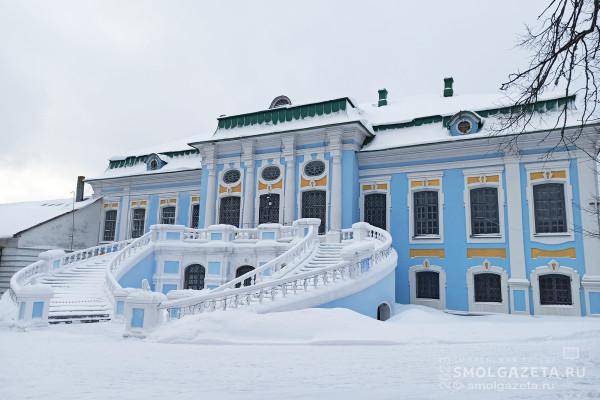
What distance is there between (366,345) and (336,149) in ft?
41.2

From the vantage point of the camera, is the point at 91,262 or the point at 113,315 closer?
the point at 113,315

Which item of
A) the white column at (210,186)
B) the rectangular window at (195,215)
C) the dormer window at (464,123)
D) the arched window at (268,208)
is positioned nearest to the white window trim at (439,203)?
the dormer window at (464,123)

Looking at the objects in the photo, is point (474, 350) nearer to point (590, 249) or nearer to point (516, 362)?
point (516, 362)

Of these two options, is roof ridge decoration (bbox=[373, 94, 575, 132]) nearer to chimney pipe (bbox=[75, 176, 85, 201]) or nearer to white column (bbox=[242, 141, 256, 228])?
white column (bbox=[242, 141, 256, 228])

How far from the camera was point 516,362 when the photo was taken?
6125mm

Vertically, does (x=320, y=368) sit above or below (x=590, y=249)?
below

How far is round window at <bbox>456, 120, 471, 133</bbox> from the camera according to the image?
18234mm

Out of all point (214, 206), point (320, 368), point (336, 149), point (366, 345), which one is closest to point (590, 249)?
point (336, 149)

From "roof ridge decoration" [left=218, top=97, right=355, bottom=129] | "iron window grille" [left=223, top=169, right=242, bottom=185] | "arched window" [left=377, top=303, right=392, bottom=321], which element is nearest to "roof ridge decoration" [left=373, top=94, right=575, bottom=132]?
"roof ridge decoration" [left=218, top=97, right=355, bottom=129]

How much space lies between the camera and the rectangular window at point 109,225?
87.7 feet

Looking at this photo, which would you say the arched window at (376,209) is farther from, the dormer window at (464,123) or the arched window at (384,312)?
the arched window at (384,312)

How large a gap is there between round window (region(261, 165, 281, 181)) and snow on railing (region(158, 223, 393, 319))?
27.8ft

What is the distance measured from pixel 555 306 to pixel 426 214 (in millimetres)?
5806

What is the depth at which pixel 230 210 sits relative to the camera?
72.0 ft
